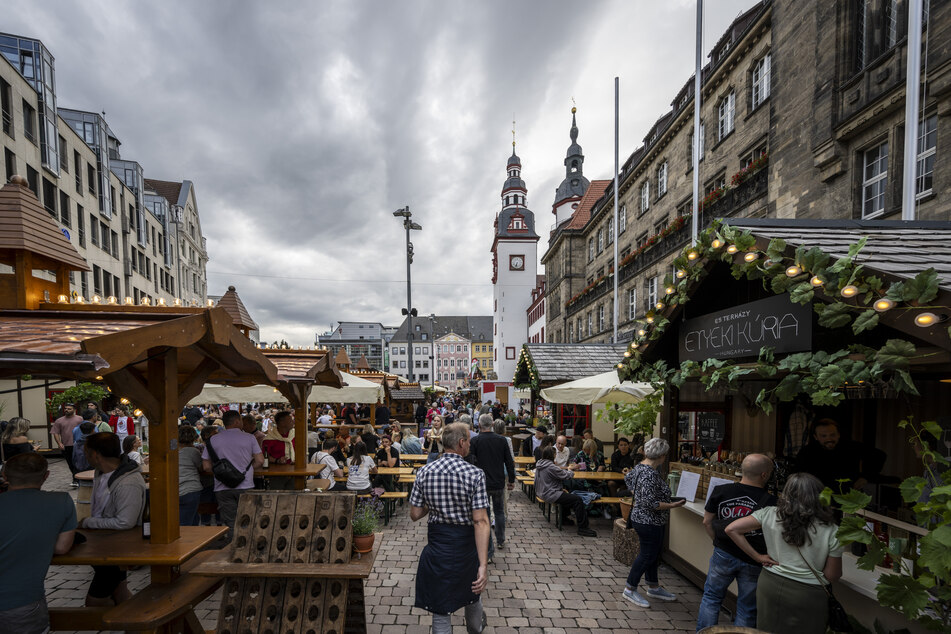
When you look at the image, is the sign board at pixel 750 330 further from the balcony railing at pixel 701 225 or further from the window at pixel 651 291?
the window at pixel 651 291

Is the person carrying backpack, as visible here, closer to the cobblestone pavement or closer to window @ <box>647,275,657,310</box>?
the cobblestone pavement

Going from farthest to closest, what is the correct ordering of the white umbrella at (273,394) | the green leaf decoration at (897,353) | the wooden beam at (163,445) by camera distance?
the white umbrella at (273,394) < the wooden beam at (163,445) < the green leaf decoration at (897,353)

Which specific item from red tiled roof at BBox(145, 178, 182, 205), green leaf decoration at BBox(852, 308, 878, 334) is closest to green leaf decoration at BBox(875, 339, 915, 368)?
green leaf decoration at BBox(852, 308, 878, 334)

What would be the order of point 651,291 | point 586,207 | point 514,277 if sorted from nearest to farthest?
point 651,291 → point 586,207 → point 514,277

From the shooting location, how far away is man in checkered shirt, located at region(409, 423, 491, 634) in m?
3.31

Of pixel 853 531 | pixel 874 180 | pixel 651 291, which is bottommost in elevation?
pixel 853 531

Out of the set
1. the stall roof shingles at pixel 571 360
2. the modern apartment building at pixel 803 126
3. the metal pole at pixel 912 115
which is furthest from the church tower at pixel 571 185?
the metal pole at pixel 912 115

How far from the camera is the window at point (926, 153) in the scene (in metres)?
8.65

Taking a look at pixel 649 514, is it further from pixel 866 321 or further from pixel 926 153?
pixel 926 153

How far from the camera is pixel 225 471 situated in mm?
5438

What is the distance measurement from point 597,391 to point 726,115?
1414cm

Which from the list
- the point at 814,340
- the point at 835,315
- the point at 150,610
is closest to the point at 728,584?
the point at 814,340

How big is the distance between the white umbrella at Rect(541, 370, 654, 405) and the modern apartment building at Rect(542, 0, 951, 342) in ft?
4.10

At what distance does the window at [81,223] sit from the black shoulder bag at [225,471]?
24.8 metres
